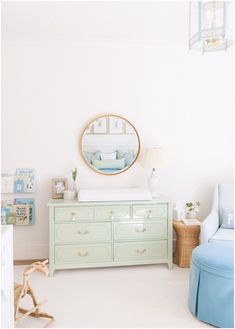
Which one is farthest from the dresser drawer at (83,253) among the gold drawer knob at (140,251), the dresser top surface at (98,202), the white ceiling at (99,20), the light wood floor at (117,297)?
the white ceiling at (99,20)

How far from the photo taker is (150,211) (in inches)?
150

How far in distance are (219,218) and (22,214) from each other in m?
2.25

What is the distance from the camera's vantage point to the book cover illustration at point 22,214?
4043 millimetres

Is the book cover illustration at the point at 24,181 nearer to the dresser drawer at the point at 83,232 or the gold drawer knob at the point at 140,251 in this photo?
the dresser drawer at the point at 83,232

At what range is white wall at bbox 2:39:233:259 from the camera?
402 cm

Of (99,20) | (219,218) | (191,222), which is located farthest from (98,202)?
(99,20)

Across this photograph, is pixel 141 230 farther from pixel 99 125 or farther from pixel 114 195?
pixel 99 125

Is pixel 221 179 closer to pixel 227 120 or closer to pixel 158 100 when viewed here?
pixel 227 120

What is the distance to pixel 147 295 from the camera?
3.15 m

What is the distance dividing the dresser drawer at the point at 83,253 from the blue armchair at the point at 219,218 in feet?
3.32

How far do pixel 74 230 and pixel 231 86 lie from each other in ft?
8.43

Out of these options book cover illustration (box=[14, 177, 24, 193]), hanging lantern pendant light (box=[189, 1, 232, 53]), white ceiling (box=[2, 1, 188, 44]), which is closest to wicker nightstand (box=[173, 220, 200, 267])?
book cover illustration (box=[14, 177, 24, 193])

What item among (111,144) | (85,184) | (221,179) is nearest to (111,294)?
(85,184)

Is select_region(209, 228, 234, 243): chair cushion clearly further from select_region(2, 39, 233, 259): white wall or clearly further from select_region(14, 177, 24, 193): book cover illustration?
select_region(14, 177, 24, 193): book cover illustration
